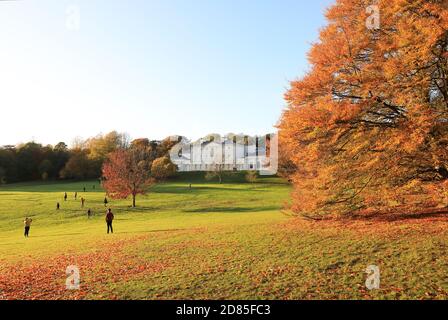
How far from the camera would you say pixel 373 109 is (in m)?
17.4

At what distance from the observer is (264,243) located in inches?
635

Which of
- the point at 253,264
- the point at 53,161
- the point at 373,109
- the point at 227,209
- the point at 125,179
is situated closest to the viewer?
the point at 253,264

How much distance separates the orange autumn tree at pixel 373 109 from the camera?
15.1 m

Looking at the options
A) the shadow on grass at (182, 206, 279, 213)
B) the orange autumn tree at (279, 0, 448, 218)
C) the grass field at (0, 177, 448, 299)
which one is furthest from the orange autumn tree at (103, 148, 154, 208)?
the orange autumn tree at (279, 0, 448, 218)

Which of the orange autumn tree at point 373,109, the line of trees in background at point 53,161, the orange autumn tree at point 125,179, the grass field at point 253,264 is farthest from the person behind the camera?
the line of trees in background at point 53,161

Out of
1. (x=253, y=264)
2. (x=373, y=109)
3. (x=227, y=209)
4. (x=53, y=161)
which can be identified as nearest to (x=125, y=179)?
(x=227, y=209)

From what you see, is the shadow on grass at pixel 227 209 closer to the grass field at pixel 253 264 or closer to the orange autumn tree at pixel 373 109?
the grass field at pixel 253 264

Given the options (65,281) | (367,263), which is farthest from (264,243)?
(65,281)

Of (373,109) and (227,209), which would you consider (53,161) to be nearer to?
(227,209)

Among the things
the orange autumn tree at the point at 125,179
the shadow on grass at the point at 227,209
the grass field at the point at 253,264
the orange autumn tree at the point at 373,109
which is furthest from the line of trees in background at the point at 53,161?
the orange autumn tree at the point at 373,109

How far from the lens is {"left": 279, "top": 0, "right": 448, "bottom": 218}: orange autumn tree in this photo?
1511 centimetres

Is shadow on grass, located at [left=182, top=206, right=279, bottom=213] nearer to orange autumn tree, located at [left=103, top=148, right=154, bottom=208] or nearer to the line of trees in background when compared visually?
orange autumn tree, located at [left=103, top=148, right=154, bottom=208]

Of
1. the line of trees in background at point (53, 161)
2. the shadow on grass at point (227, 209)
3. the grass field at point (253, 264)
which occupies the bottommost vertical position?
the shadow on grass at point (227, 209)
